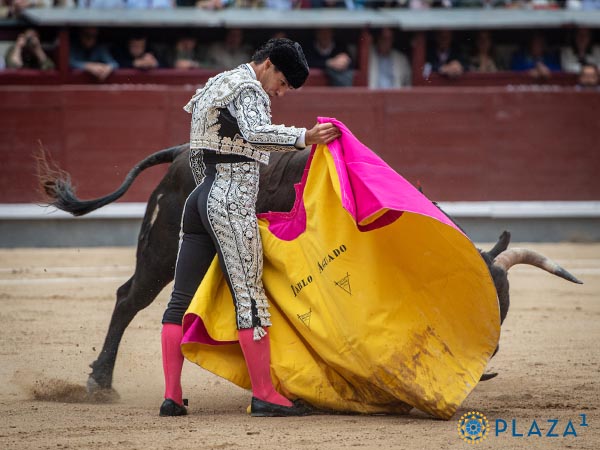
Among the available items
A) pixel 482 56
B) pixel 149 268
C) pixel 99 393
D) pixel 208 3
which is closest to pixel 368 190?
pixel 149 268

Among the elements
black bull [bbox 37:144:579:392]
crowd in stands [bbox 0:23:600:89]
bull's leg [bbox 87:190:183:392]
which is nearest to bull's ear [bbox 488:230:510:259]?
black bull [bbox 37:144:579:392]

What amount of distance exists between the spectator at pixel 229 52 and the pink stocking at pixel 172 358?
5.52 m

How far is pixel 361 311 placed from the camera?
3.27m

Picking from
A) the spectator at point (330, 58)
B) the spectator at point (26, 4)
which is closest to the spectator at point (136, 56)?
the spectator at point (26, 4)

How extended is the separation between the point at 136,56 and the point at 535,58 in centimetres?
353

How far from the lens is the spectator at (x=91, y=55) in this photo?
8.37 meters

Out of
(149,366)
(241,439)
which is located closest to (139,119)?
(149,366)

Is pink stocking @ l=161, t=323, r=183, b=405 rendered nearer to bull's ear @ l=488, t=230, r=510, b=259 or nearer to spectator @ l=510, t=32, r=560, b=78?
bull's ear @ l=488, t=230, r=510, b=259

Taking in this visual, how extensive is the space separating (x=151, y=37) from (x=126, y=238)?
1.78m

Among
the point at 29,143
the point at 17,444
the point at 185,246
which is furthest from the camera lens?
the point at 29,143

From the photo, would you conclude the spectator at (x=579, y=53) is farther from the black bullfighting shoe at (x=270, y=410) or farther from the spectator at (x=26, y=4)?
the black bullfighting shoe at (x=270, y=410)

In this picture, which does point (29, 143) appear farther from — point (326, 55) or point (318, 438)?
point (318, 438)

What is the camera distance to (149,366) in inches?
175

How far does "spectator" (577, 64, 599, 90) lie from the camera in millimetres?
8969
